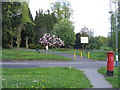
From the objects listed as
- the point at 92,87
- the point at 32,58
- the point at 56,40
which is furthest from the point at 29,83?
the point at 56,40

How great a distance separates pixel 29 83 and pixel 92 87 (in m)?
2.33

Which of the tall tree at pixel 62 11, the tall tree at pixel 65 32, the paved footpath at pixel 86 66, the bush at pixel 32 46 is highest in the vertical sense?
the tall tree at pixel 62 11

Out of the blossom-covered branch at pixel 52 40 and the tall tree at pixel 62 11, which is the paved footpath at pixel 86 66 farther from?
the tall tree at pixel 62 11

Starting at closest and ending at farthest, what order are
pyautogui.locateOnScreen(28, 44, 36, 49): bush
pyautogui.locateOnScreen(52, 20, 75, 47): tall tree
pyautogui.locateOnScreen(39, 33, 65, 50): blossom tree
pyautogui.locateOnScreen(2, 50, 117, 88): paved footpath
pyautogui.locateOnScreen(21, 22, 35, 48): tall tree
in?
pyautogui.locateOnScreen(2, 50, 117, 88): paved footpath → pyautogui.locateOnScreen(39, 33, 65, 50): blossom tree → pyautogui.locateOnScreen(52, 20, 75, 47): tall tree → pyautogui.locateOnScreen(21, 22, 35, 48): tall tree → pyautogui.locateOnScreen(28, 44, 36, 49): bush

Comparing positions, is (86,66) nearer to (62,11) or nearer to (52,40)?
(52,40)

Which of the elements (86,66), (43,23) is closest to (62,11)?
(43,23)

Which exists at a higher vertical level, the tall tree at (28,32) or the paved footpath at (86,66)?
the tall tree at (28,32)

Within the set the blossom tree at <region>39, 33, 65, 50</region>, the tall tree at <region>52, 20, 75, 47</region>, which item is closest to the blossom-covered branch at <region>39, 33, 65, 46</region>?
the blossom tree at <region>39, 33, 65, 50</region>

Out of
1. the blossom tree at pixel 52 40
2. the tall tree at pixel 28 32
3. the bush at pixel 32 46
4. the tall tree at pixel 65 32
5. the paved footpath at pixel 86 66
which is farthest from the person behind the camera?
the bush at pixel 32 46

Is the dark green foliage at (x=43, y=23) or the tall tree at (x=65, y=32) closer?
the tall tree at (x=65, y=32)

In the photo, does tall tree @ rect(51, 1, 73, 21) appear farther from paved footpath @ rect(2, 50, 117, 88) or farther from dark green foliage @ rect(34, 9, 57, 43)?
paved footpath @ rect(2, 50, 117, 88)

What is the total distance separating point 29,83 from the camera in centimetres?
697

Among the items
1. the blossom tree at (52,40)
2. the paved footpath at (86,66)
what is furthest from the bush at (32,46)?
the paved footpath at (86,66)

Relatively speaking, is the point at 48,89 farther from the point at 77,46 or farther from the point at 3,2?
the point at 77,46
